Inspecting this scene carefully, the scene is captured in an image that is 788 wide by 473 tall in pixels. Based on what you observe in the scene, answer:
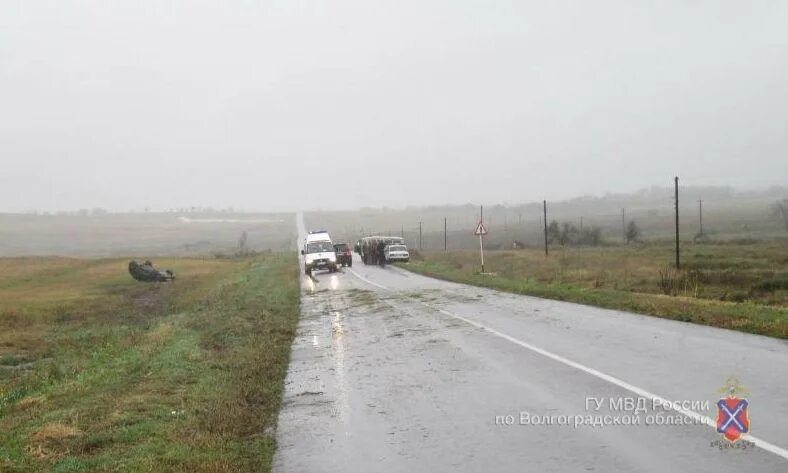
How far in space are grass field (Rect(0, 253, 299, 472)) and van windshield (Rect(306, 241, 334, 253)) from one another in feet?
46.7

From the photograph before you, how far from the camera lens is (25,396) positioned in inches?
479

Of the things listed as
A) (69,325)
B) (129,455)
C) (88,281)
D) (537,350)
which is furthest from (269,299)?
(88,281)

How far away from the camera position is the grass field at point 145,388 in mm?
6836

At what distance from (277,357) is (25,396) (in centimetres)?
453

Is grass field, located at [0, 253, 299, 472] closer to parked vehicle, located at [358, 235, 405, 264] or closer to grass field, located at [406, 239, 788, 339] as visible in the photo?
grass field, located at [406, 239, 788, 339]

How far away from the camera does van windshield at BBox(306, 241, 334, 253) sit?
42938 mm

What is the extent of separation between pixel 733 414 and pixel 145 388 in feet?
26.4

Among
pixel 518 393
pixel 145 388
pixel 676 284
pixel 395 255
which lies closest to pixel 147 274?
pixel 395 255

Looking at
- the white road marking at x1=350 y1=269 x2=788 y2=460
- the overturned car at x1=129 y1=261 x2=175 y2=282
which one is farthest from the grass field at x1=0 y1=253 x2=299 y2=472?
the overturned car at x1=129 y1=261 x2=175 y2=282

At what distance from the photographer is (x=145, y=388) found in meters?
10.3

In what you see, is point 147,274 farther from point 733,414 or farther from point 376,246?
point 733,414

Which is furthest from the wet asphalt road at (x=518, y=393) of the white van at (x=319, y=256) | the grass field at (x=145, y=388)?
the white van at (x=319, y=256)

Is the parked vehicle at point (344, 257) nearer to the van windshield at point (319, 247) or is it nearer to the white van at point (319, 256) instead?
the white van at point (319, 256)

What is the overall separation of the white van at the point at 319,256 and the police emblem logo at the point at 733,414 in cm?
3515
